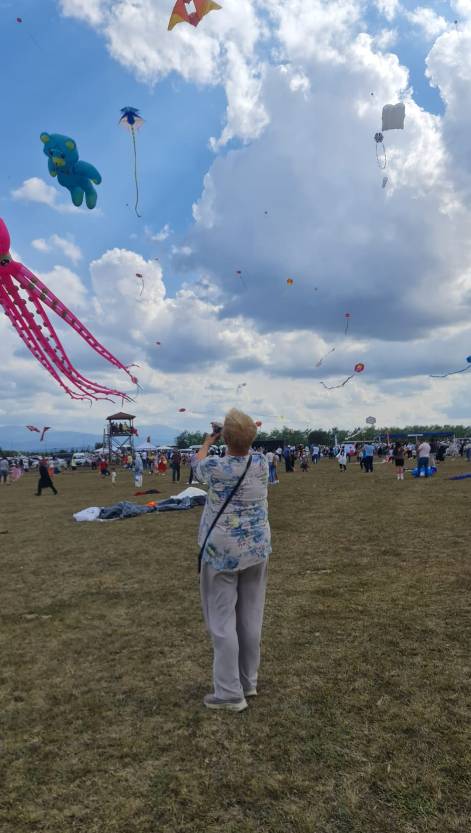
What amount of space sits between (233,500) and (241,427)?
540 mm

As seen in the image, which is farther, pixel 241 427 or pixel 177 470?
pixel 177 470

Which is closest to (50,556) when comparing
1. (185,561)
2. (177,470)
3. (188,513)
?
(185,561)

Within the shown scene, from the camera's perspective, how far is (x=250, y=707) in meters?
3.65

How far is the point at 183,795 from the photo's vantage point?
107 inches

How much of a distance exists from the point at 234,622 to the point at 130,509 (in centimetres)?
1050

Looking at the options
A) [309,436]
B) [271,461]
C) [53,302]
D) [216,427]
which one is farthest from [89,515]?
[309,436]

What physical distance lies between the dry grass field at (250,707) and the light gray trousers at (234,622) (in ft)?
0.76

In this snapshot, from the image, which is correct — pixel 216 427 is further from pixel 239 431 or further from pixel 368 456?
pixel 368 456

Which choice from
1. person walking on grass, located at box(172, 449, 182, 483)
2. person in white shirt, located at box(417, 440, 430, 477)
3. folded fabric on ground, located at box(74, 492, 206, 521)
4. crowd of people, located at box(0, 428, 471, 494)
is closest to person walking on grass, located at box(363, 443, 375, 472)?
crowd of people, located at box(0, 428, 471, 494)

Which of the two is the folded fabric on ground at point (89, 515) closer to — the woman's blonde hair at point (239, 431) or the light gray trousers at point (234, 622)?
the light gray trousers at point (234, 622)

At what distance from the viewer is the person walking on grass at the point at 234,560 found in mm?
3676

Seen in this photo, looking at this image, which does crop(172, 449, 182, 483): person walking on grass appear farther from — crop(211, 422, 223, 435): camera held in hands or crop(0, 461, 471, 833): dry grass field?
crop(211, 422, 223, 435): camera held in hands

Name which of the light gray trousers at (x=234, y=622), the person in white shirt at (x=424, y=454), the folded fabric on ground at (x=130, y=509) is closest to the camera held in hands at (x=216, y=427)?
the light gray trousers at (x=234, y=622)

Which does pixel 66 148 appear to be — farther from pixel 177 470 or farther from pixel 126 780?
pixel 177 470
